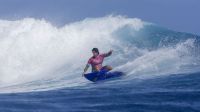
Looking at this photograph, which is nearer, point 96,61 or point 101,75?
point 101,75

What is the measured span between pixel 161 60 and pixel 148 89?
6782 mm

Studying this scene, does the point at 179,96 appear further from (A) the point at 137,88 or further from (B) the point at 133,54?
(B) the point at 133,54

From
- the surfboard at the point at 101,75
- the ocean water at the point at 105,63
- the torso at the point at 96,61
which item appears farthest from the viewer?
the torso at the point at 96,61

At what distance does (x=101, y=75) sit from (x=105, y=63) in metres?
4.23

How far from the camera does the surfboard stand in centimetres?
1948

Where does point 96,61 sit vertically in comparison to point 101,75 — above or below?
above

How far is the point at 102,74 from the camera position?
19.8 meters

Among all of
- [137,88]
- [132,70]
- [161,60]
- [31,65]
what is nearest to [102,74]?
[132,70]

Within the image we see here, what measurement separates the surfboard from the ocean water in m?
0.35

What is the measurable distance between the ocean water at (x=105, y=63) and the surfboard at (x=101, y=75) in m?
0.35

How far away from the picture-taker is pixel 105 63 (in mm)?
23984

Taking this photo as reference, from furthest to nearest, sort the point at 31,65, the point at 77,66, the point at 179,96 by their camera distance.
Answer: the point at 31,65 → the point at 77,66 → the point at 179,96

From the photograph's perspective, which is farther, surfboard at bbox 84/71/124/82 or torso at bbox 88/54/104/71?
torso at bbox 88/54/104/71

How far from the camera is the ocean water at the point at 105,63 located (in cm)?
1258
